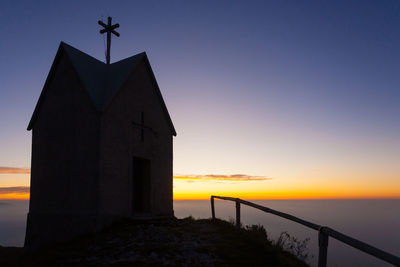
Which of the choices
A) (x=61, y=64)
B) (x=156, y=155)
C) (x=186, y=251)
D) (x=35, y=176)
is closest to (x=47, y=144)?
(x=35, y=176)

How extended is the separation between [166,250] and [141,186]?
258 inches

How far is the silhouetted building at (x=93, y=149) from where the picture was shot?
37.2ft

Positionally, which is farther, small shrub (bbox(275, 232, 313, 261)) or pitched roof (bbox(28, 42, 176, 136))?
pitched roof (bbox(28, 42, 176, 136))

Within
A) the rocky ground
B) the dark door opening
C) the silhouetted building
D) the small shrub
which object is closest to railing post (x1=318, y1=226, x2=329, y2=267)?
the rocky ground

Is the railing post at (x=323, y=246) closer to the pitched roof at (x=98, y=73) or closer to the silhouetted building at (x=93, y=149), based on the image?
the silhouetted building at (x=93, y=149)

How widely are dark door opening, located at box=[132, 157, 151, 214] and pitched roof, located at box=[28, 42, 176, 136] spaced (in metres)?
3.18

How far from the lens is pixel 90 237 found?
10102 millimetres

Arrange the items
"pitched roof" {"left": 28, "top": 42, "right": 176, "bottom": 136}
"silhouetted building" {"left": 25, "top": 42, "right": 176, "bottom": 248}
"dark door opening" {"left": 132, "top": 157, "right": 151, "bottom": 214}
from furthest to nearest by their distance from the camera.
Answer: "dark door opening" {"left": 132, "top": 157, "right": 151, "bottom": 214}
"pitched roof" {"left": 28, "top": 42, "right": 176, "bottom": 136}
"silhouetted building" {"left": 25, "top": 42, "right": 176, "bottom": 248}

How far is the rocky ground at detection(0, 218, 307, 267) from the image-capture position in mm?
7043

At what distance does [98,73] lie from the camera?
14.0m

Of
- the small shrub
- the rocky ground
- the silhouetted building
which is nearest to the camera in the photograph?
the rocky ground

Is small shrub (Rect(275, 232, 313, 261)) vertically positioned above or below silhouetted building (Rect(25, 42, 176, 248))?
below

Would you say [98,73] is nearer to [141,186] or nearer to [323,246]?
[141,186]

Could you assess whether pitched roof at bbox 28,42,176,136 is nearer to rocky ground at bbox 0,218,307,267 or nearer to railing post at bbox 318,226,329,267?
rocky ground at bbox 0,218,307,267
